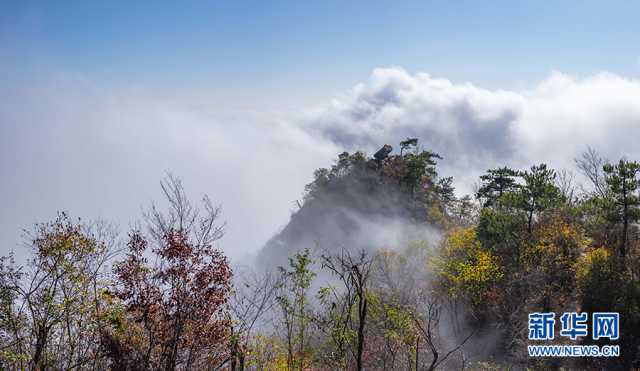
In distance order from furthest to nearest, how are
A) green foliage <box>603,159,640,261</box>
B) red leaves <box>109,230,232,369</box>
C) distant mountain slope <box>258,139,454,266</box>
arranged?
distant mountain slope <box>258,139,454,266</box> < green foliage <box>603,159,640,261</box> < red leaves <box>109,230,232,369</box>

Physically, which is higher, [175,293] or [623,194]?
[623,194]

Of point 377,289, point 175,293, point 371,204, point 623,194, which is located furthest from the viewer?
point 371,204

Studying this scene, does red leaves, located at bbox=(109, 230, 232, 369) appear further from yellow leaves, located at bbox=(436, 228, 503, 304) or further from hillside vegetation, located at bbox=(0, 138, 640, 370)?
yellow leaves, located at bbox=(436, 228, 503, 304)

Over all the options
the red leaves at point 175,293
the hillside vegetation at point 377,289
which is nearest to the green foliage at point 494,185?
the hillside vegetation at point 377,289

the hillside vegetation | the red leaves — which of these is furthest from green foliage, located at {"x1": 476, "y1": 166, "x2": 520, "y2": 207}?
the red leaves

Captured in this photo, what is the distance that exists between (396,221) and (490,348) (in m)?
31.7

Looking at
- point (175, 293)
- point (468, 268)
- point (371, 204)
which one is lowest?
point (175, 293)

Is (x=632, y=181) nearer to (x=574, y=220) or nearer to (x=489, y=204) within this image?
(x=574, y=220)

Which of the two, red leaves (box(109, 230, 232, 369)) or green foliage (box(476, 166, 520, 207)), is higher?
green foliage (box(476, 166, 520, 207))

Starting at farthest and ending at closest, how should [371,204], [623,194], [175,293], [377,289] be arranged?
[371,204]
[377,289]
[623,194]
[175,293]

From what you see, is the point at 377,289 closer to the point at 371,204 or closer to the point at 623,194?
the point at 623,194

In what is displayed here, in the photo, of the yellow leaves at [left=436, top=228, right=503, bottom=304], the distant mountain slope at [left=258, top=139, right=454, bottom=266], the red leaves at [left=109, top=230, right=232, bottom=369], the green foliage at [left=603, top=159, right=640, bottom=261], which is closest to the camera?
the red leaves at [left=109, top=230, right=232, bottom=369]

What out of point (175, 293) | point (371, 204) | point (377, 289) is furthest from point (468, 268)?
point (371, 204)

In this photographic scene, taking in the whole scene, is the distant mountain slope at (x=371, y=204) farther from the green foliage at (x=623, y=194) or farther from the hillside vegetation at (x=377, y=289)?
the green foliage at (x=623, y=194)
